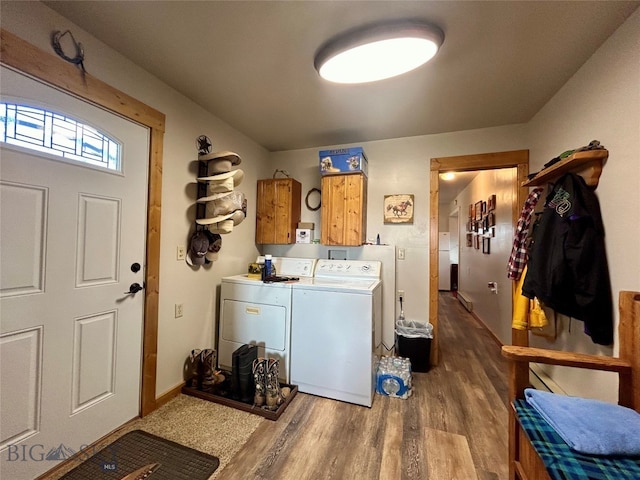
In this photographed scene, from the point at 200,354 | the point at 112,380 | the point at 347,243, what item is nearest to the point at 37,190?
the point at 112,380

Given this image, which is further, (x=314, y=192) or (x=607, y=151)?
(x=314, y=192)

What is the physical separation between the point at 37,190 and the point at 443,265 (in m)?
7.75

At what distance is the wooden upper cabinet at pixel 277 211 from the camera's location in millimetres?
3018

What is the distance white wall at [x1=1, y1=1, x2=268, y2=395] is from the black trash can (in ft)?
6.10

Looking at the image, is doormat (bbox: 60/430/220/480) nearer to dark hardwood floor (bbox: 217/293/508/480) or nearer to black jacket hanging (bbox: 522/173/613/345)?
dark hardwood floor (bbox: 217/293/508/480)

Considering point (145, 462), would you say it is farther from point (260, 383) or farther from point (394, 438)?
point (394, 438)

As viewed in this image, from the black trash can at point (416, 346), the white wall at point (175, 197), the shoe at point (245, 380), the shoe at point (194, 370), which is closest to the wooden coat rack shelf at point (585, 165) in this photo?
the black trash can at point (416, 346)

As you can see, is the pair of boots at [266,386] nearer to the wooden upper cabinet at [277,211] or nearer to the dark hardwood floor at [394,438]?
the dark hardwood floor at [394,438]

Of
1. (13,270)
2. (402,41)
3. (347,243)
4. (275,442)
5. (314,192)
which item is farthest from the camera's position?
(314,192)

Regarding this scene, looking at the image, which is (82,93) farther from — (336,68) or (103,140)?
(336,68)

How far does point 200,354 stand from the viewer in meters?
2.16

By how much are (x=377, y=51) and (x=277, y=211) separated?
1.93 meters

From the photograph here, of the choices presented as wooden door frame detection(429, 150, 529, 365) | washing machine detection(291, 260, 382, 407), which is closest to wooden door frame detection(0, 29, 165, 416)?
washing machine detection(291, 260, 382, 407)

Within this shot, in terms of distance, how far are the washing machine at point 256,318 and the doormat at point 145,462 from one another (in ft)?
2.79
